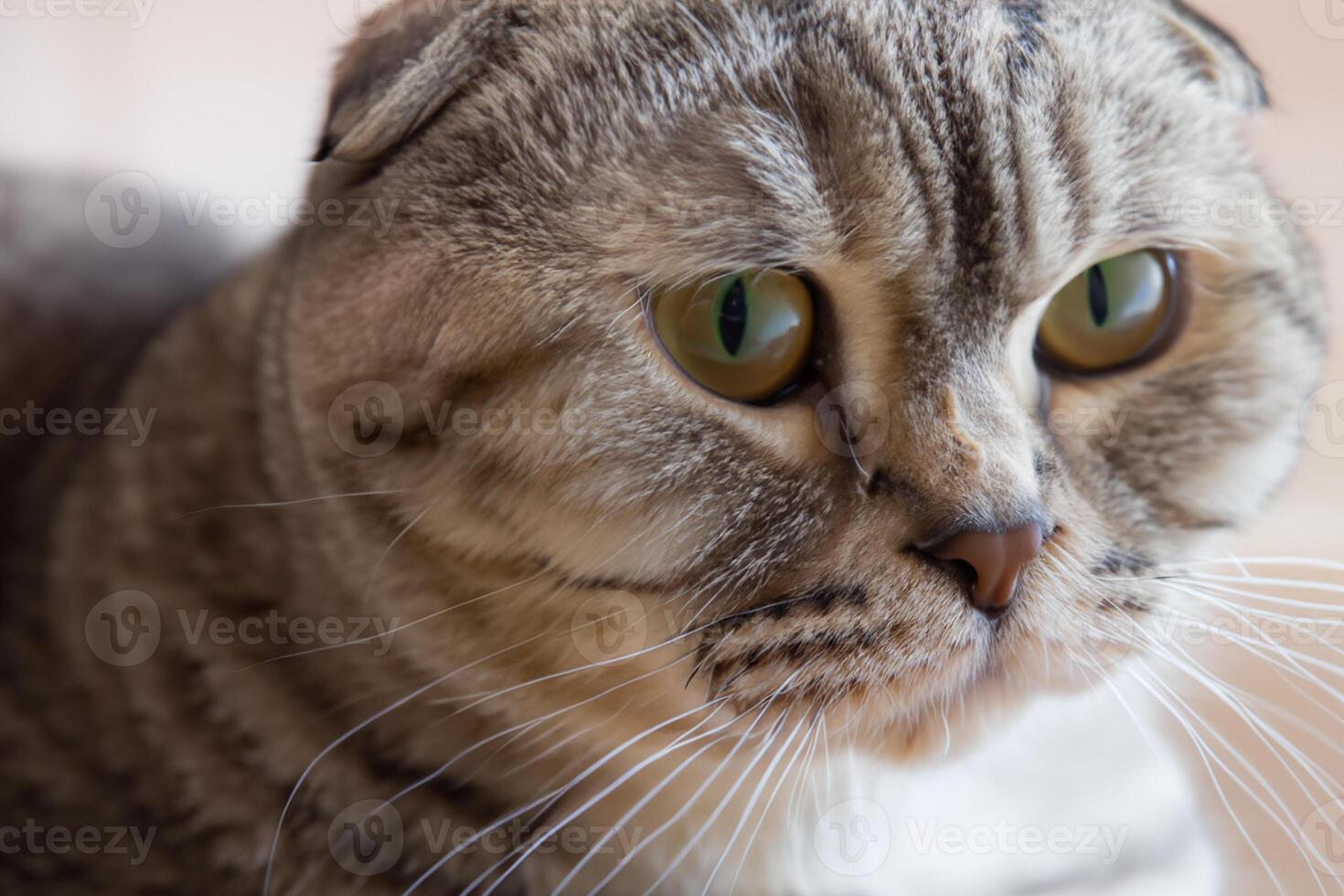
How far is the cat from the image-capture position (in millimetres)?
673

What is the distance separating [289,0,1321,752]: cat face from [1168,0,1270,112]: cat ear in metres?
0.09

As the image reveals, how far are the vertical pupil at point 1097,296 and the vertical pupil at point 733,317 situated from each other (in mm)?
264

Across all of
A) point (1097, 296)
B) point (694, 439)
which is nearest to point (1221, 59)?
point (1097, 296)

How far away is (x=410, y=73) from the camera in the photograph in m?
0.69

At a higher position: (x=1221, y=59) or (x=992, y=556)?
(x=1221, y=59)

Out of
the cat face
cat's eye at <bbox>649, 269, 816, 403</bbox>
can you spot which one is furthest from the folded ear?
cat's eye at <bbox>649, 269, 816, 403</bbox>

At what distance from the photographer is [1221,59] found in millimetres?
818

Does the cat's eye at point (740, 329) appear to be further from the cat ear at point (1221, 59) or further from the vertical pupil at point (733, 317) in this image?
the cat ear at point (1221, 59)

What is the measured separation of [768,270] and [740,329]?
41mm

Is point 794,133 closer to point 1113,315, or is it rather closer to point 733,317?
point 733,317

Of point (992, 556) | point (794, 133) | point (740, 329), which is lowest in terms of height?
point (992, 556)

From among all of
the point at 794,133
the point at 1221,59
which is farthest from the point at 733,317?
the point at 1221,59

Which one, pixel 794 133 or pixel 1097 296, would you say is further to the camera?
pixel 1097 296

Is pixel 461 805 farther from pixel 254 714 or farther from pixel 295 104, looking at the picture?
pixel 295 104
